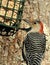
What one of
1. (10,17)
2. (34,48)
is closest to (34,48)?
(34,48)

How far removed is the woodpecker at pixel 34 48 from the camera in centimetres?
424

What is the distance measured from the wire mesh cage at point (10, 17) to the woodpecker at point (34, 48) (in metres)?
0.40

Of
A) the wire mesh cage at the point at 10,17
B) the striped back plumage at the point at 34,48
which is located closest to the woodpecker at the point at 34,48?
the striped back plumage at the point at 34,48

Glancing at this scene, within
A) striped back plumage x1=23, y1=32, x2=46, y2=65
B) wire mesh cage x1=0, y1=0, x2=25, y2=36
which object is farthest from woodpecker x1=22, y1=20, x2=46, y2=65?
wire mesh cage x1=0, y1=0, x2=25, y2=36

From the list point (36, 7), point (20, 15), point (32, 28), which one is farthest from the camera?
point (32, 28)

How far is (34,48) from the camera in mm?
4297

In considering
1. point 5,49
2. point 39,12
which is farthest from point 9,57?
point 39,12

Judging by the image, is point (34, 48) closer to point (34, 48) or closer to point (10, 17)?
point (34, 48)

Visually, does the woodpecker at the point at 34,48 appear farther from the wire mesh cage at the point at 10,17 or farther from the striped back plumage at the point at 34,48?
the wire mesh cage at the point at 10,17

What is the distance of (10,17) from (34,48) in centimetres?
66

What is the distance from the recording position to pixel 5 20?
12.8ft

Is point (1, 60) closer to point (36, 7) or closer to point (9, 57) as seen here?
point (9, 57)

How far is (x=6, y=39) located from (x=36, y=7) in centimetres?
62

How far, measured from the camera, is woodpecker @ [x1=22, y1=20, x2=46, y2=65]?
13.9 ft
